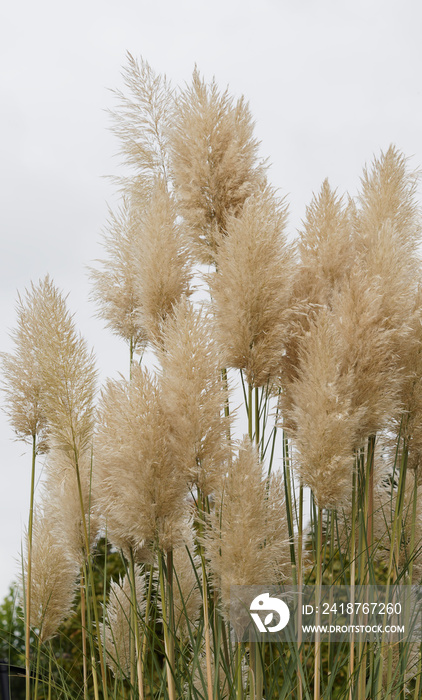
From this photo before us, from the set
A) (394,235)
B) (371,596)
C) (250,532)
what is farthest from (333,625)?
(394,235)

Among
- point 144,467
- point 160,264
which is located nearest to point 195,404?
point 144,467

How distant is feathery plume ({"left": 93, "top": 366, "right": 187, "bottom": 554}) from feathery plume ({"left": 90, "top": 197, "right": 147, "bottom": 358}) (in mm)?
732

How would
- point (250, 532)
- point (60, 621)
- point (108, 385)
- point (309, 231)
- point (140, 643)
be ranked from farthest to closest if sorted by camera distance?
point (60, 621) < point (309, 231) < point (140, 643) < point (108, 385) < point (250, 532)

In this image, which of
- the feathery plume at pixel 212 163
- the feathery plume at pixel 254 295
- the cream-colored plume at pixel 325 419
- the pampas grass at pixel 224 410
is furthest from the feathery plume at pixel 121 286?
the cream-colored plume at pixel 325 419

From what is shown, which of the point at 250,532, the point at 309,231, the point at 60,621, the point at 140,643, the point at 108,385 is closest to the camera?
the point at 250,532

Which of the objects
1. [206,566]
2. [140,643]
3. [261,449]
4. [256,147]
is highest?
[256,147]

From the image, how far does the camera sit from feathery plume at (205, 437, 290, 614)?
1.97 m

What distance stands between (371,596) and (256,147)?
1599 mm

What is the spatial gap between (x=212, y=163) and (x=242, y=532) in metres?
1.27

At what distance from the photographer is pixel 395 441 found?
259 cm

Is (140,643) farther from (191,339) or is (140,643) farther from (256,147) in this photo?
(256,147)

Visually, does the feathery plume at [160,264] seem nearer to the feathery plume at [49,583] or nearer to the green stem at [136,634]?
the green stem at [136,634]

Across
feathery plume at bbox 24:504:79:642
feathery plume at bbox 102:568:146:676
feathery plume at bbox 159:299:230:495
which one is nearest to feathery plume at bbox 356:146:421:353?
feathery plume at bbox 159:299:230:495

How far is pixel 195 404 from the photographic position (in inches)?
79.5
